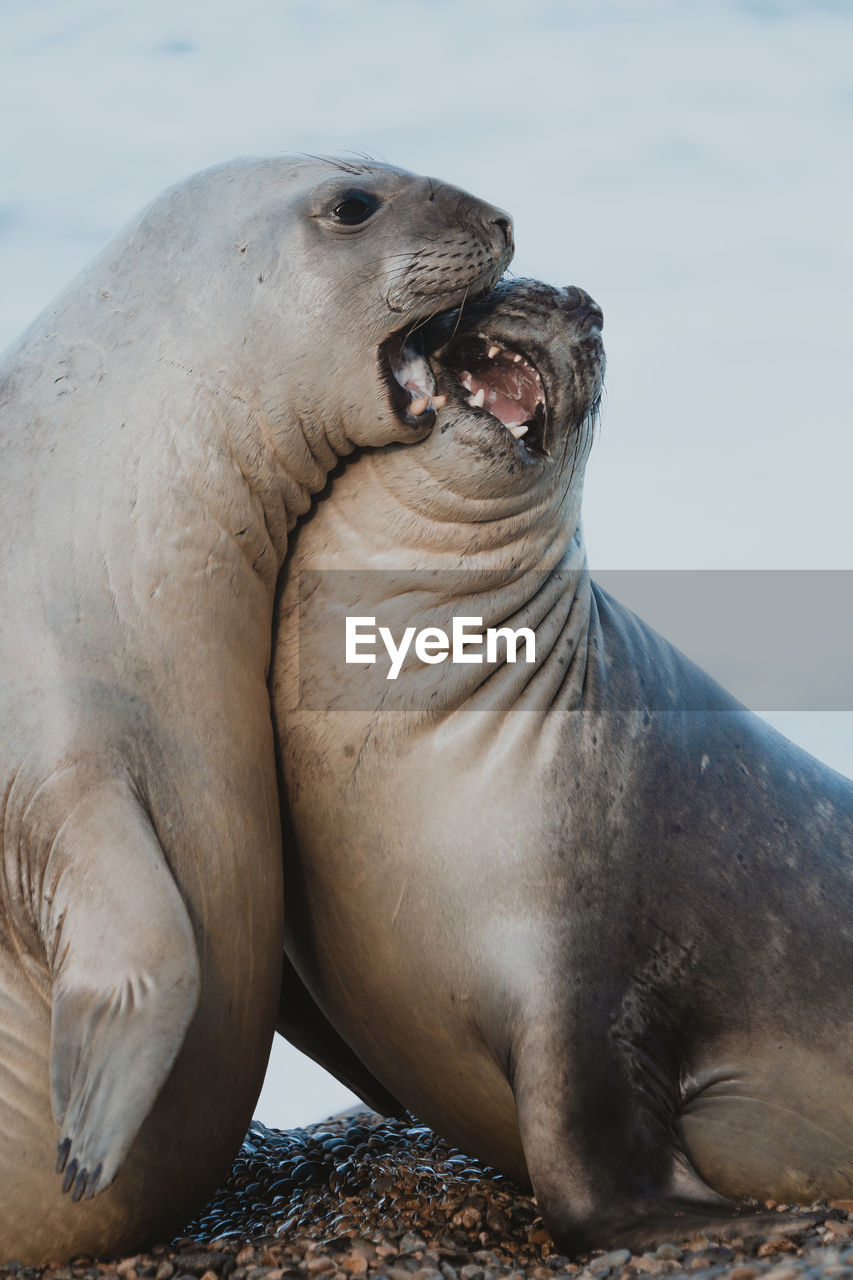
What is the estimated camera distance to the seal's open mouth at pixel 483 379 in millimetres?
5188

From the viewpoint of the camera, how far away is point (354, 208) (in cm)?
516

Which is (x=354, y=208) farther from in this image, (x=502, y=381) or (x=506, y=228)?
(x=502, y=381)

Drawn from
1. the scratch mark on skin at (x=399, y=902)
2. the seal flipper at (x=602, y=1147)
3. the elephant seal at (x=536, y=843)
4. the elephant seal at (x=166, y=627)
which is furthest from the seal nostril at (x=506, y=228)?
the seal flipper at (x=602, y=1147)

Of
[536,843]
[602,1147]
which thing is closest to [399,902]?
[536,843]

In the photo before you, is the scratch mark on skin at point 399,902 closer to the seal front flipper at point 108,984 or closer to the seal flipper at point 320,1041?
the seal front flipper at point 108,984

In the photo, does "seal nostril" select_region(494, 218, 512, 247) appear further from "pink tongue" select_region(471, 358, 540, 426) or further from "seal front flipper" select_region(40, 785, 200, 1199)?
"seal front flipper" select_region(40, 785, 200, 1199)

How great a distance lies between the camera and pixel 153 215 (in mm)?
5219

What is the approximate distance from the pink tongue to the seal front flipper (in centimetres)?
196

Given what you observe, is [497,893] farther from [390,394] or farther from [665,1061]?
[390,394]

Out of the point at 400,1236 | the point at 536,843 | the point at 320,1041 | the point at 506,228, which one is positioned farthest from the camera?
the point at 320,1041

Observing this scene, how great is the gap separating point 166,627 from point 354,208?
1.54 meters

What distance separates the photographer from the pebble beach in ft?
12.9

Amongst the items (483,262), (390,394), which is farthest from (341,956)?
(483,262)

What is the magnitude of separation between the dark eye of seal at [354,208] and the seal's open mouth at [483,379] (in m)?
0.41
